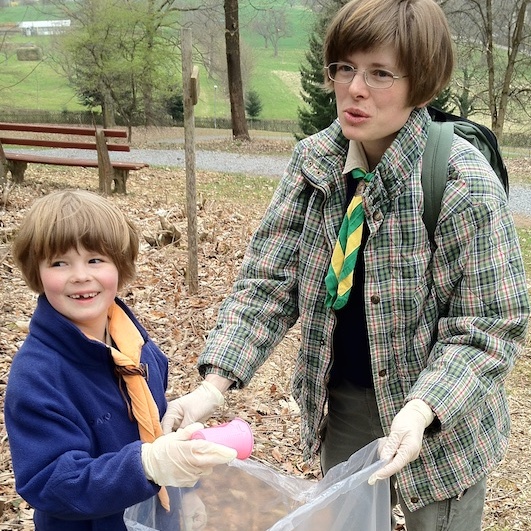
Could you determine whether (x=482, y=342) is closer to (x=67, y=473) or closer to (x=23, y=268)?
(x=67, y=473)

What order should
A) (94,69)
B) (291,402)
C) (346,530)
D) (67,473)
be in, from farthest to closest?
(94,69)
(291,402)
(346,530)
(67,473)

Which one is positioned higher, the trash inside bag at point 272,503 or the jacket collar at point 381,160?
the jacket collar at point 381,160

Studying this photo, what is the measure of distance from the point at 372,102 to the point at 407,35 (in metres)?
0.18

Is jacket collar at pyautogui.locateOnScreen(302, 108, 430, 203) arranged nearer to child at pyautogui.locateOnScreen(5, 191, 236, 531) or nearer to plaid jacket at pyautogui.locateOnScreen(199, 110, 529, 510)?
plaid jacket at pyautogui.locateOnScreen(199, 110, 529, 510)

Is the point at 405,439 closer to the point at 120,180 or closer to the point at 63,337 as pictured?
the point at 63,337

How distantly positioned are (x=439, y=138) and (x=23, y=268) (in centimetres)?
111

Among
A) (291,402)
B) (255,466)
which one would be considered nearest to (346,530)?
(255,466)

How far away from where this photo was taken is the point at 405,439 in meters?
1.50

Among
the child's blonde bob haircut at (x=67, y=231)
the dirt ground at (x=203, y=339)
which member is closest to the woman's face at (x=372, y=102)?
the child's blonde bob haircut at (x=67, y=231)

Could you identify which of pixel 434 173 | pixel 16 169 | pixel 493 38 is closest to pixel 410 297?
pixel 434 173

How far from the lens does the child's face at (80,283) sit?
154 centimetres

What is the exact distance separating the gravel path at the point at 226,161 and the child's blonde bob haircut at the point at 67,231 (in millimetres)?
12526

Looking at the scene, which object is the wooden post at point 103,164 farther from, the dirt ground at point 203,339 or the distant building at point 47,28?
the distant building at point 47,28

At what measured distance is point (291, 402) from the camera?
4.19m
